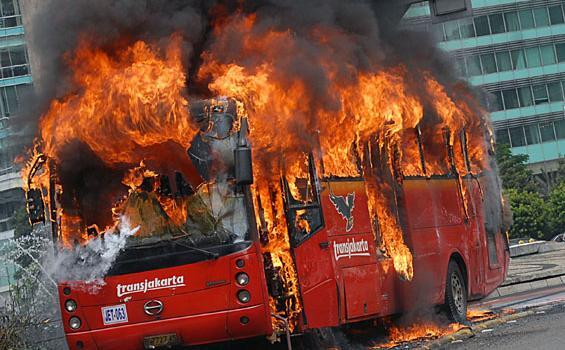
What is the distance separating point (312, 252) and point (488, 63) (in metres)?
54.1

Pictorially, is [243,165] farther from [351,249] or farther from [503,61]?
[503,61]

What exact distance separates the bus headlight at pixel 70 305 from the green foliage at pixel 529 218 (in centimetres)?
3336

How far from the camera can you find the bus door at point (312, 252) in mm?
12195

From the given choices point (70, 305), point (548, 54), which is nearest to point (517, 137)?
point (548, 54)

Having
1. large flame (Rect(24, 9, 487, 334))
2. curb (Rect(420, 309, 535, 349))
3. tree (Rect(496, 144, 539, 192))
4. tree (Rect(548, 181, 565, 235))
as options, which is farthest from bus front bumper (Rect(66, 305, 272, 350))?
tree (Rect(496, 144, 539, 192))

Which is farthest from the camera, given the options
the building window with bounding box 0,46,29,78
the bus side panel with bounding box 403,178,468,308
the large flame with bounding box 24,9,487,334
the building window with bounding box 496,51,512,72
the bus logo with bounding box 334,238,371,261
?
the building window with bounding box 496,51,512,72

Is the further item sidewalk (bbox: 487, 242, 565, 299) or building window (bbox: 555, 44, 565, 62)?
building window (bbox: 555, 44, 565, 62)

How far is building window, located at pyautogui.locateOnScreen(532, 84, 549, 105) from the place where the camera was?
65.7m

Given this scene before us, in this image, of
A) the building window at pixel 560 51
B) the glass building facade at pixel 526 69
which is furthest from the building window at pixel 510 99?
the building window at pixel 560 51

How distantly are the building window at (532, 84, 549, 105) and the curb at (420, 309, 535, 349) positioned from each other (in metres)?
50.6

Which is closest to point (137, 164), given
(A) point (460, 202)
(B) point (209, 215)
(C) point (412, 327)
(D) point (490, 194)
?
(B) point (209, 215)

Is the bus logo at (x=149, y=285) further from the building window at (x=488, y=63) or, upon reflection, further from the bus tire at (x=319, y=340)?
the building window at (x=488, y=63)

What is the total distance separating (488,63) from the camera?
64.8m

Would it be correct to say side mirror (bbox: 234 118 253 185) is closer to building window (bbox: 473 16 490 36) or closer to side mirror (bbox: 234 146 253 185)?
side mirror (bbox: 234 146 253 185)
